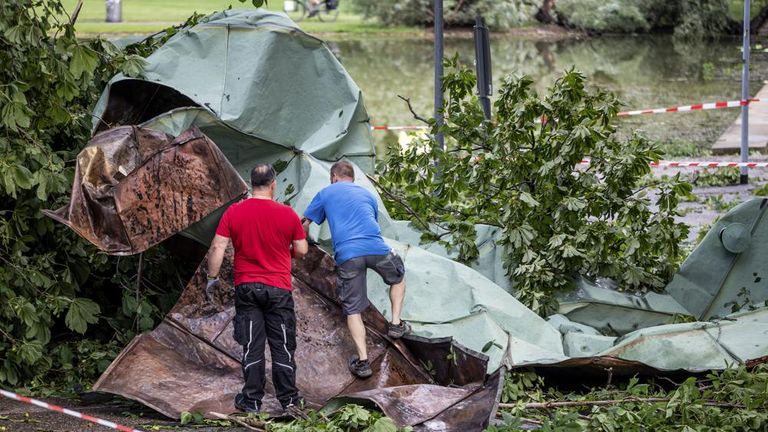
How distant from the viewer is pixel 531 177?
314 inches

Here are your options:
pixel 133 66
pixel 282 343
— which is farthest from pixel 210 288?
pixel 133 66

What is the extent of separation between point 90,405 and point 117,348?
745mm

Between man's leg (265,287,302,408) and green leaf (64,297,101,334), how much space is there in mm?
1211

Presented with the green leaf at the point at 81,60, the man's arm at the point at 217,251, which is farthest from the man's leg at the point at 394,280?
the green leaf at the point at 81,60

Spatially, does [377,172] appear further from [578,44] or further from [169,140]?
[578,44]

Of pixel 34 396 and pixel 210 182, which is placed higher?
pixel 210 182

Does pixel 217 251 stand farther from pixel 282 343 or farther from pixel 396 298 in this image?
pixel 396 298

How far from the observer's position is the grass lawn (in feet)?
109

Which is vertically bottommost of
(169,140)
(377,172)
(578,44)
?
(578,44)

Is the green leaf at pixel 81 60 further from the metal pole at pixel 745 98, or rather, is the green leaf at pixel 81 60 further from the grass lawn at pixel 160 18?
the grass lawn at pixel 160 18

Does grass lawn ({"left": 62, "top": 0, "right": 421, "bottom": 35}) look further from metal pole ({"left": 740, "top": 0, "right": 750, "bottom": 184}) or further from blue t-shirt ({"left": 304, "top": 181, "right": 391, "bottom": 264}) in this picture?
blue t-shirt ({"left": 304, "top": 181, "right": 391, "bottom": 264})

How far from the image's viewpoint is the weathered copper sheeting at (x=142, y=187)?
6.12m

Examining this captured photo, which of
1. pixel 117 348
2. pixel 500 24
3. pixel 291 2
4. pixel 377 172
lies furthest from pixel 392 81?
pixel 117 348

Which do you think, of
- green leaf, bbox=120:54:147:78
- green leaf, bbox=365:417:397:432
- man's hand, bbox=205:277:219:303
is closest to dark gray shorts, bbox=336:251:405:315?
man's hand, bbox=205:277:219:303
